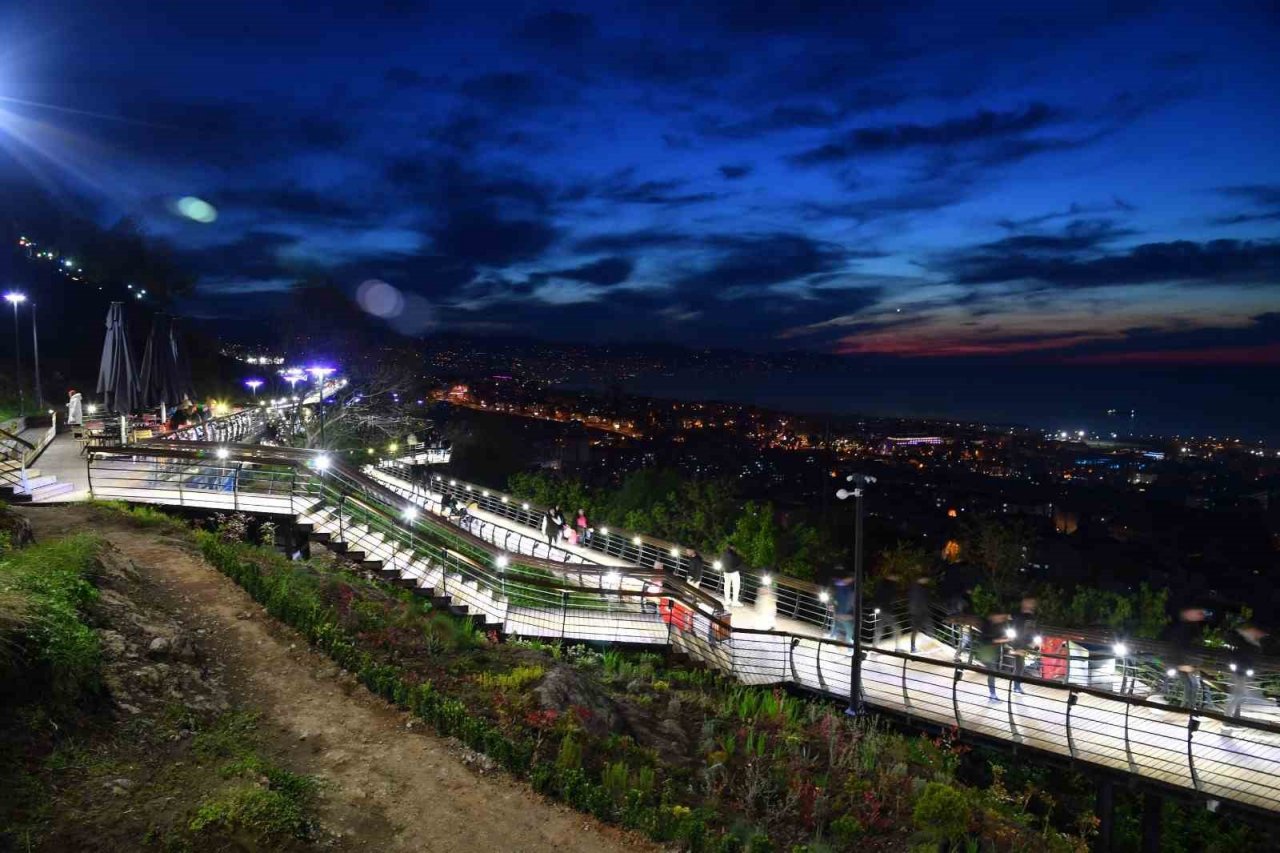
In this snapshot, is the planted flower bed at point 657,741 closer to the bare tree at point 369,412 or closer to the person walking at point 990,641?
the person walking at point 990,641

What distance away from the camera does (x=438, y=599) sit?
40.9ft

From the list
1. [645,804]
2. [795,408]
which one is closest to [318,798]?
[645,804]

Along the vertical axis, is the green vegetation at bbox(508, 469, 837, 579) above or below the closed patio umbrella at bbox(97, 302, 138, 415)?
below

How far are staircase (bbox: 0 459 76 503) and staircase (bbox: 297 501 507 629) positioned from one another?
14.0 feet

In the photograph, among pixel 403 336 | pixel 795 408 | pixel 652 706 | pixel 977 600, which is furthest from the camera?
pixel 795 408

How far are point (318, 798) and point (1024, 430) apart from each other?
347 ft

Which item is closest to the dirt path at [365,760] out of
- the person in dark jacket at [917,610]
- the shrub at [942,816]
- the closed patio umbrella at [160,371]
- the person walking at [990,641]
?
the shrub at [942,816]

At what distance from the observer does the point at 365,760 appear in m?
6.66

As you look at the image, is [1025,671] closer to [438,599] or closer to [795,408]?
[438,599]

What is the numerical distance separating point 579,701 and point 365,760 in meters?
2.72

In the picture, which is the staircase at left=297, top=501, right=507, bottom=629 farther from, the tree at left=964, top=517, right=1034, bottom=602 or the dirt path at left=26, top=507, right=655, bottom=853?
the tree at left=964, top=517, right=1034, bottom=602

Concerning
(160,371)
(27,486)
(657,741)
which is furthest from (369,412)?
(657,741)

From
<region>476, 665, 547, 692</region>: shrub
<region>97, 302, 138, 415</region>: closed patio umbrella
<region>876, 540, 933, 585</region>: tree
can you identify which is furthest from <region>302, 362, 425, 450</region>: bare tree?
<region>476, 665, 547, 692</region>: shrub

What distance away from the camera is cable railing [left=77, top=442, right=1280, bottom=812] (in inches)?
459
